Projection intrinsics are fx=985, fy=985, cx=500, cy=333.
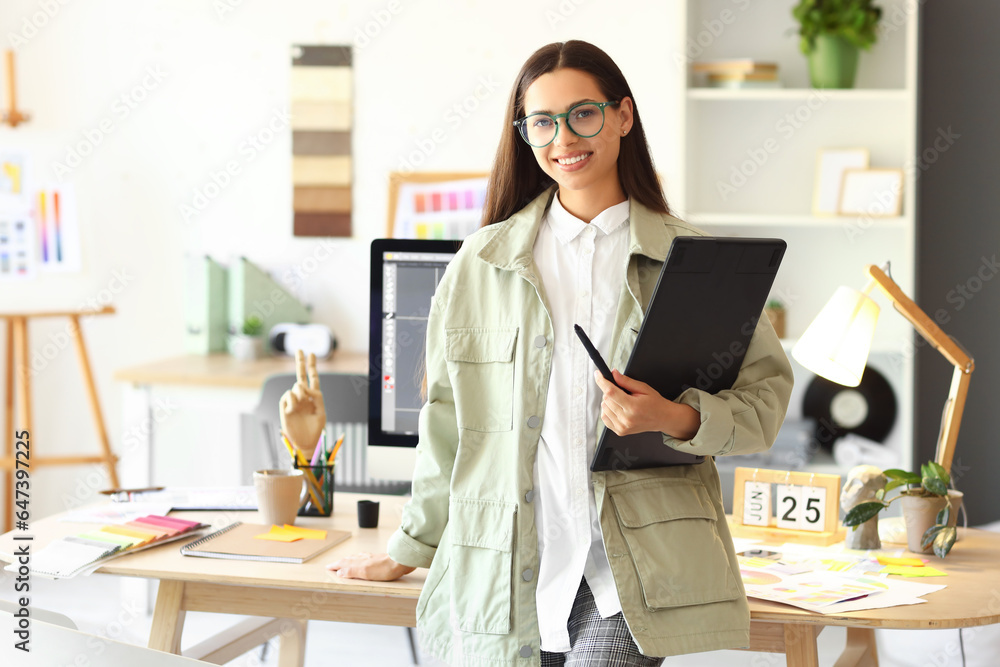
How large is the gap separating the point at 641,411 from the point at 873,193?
94.3 inches

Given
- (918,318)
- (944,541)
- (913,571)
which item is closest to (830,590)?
(913,571)

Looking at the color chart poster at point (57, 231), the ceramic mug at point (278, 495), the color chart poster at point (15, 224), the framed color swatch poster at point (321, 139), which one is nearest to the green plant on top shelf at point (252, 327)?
the framed color swatch poster at point (321, 139)

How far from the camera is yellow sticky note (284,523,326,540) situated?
1.64 meters

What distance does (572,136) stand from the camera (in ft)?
4.15

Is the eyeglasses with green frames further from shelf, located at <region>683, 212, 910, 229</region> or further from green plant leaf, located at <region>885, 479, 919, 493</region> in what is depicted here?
shelf, located at <region>683, 212, 910, 229</region>

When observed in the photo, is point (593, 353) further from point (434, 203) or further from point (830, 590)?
point (434, 203)

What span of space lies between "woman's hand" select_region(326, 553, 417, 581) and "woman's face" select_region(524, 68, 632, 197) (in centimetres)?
60

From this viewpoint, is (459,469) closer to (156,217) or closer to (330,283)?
(330,283)

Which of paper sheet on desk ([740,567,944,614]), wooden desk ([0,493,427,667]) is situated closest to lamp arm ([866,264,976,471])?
paper sheet on desk ([740,567,944,614])

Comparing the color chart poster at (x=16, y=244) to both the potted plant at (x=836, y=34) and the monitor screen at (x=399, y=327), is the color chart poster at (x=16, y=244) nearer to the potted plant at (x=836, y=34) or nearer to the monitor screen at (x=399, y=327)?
the monitor screen at (x=399, y=327)

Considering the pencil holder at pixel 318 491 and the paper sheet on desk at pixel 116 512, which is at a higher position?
the pencil holder at pixel 318 491

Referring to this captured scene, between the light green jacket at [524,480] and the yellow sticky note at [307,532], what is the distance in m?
0.33

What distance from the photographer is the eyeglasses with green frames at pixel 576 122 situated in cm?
127

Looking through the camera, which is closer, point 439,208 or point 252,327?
point 252,327
